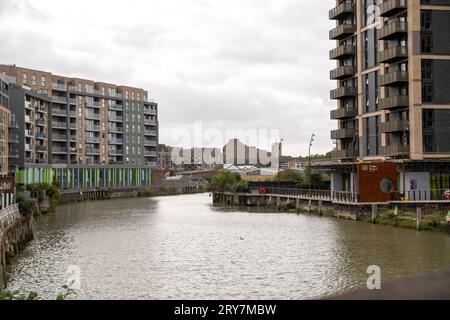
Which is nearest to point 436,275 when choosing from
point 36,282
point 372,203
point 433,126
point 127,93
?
point 36,282

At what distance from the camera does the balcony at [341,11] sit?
7822 cm

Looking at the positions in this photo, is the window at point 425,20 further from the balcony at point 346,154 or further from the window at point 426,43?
the balcony at point 346,154

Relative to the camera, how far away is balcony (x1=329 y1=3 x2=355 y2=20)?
257 feet

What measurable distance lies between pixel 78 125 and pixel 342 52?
73624mm

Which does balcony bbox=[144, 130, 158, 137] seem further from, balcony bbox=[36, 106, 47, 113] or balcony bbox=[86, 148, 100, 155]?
balcony bbox=[36, 106, 47, 113]

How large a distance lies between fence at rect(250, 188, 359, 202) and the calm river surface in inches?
186

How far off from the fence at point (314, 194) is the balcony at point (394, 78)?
1371cm

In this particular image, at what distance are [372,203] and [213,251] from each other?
23.1 metres

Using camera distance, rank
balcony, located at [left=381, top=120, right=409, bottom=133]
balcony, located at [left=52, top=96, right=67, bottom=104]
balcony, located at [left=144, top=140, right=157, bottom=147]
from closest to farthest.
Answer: balcony, located at [left=381, top=120, right=409, bottom=133] → balcony, located at [left=52, top=96, right=67, bottom=104] → balcony, located at [left=144, top=140, right=157, bottom=147]

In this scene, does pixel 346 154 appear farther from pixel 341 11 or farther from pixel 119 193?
pixel 119 193

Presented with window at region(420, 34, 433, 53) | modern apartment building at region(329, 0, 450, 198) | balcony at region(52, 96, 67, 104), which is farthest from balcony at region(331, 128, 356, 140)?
balcony at region(52, 96, 67, 104)

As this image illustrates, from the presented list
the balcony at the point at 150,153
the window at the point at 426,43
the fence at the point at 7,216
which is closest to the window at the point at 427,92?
the window at the point at 426,43

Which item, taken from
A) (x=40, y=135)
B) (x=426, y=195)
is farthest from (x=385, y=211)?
(x=40, y=135)
